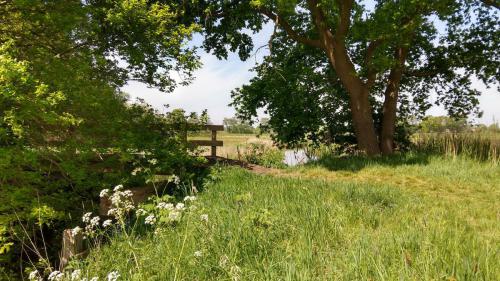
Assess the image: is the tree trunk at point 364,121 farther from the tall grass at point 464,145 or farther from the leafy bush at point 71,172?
the leafy bush at point 71,172

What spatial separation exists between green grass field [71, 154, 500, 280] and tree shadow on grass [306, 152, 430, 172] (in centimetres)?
455

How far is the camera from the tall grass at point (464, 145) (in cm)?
1410

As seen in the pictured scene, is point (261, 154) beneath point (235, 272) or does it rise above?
beneath

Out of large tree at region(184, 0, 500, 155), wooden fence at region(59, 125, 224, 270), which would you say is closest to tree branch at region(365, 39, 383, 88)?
large tree at region(184, 0, 500, 155)

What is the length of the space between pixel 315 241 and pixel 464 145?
512 inches

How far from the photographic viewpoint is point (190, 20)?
15312 millimetres

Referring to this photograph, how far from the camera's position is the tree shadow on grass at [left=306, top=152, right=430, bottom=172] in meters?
13.2

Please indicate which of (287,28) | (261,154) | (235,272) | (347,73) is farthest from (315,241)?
(261,154)

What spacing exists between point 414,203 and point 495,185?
460cm

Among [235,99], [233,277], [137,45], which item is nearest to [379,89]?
[235,99]

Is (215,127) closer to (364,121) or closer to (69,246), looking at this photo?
(364,121)

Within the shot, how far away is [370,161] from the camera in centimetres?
1359

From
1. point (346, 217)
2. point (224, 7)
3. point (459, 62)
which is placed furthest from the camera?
point (459, 62)

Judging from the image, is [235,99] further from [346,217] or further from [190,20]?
[346,217]
